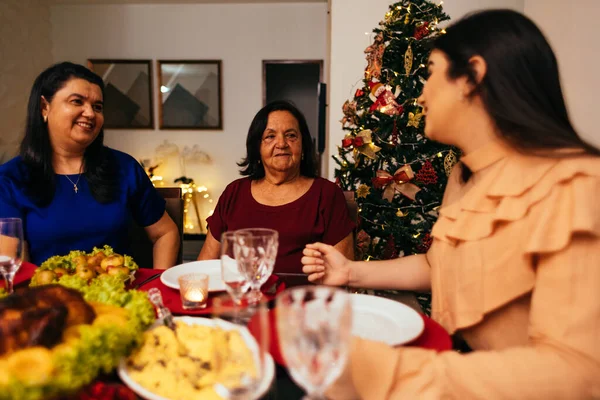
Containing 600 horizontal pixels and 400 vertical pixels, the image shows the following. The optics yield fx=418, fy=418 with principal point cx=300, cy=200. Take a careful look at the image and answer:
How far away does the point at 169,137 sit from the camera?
5.79 meters

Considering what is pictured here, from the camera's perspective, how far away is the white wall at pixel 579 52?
2.77m

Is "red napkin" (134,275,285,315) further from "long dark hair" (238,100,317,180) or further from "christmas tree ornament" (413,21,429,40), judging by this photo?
"christmas tree ornament" (413,21,429,40)

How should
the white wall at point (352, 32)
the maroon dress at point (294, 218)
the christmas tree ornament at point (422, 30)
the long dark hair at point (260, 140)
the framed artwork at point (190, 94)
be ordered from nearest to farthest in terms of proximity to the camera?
the maroon dress at point (294, 218) → the long dark hair at point (260, 140) → the christmas tree ornament at point (422, 30) → the white wall at point (352, 32) → the framed artwork at point (190, 94)

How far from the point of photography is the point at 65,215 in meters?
1.77

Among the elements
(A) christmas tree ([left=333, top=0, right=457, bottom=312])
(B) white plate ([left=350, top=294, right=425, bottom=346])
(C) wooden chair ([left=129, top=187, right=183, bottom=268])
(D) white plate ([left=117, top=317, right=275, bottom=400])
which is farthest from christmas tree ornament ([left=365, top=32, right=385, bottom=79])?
(D) white plate ([left=117, top=317, right=275, bottom=400])

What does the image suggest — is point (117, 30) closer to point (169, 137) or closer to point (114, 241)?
point (169, 137)

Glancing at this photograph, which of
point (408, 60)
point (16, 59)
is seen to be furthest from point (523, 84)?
point (16, 59)

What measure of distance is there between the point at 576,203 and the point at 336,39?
3147 millimetres

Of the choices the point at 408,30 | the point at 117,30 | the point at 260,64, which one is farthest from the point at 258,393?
the point at 117,30

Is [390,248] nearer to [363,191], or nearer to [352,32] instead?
[363,191]

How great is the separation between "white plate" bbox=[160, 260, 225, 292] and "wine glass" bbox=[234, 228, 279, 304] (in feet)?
0.81

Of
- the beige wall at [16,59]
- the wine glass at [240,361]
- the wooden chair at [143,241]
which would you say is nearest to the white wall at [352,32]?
the wooden chair at [143,241]

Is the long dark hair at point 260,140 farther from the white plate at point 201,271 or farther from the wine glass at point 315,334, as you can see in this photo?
the wine glass at point 315,334

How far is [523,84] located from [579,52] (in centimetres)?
267
